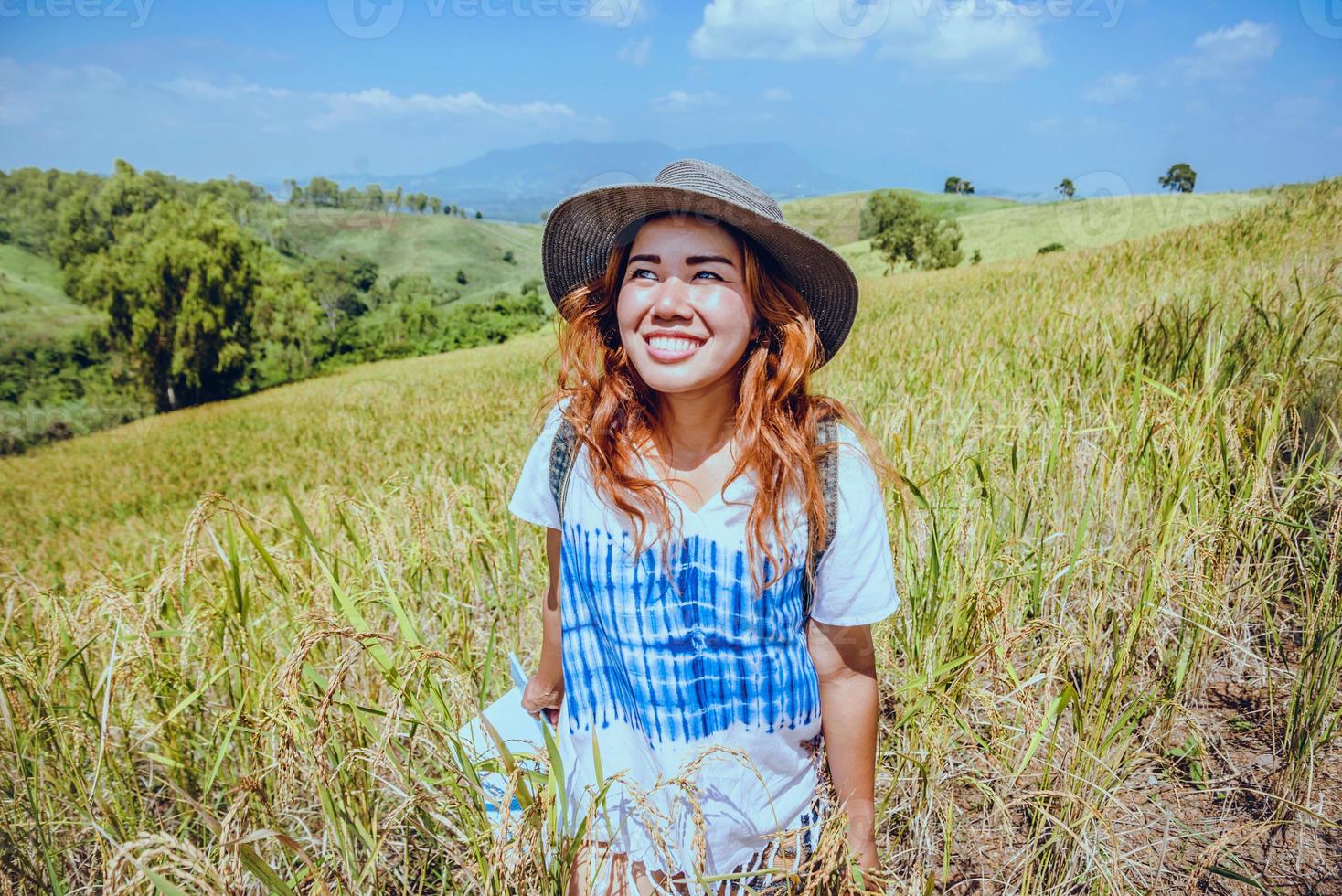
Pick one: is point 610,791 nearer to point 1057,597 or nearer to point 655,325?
point 655,325

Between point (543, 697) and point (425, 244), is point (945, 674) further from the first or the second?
point (425, 244)

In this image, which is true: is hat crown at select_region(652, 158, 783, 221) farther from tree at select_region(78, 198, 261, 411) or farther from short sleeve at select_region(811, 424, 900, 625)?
tree at select_region(78, 198, 261, 411)

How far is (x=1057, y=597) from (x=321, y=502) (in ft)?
9.09

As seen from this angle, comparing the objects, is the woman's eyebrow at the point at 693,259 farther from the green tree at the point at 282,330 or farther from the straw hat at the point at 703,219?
the green tree at the point at 282,330

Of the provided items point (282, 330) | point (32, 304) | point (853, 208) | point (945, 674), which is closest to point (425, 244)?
point (32, 304)

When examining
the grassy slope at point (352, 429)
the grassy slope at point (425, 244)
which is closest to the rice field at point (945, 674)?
the grassy slope at point (352, 429)

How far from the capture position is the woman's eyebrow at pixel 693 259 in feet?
4.17

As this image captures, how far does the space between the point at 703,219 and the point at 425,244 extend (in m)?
118

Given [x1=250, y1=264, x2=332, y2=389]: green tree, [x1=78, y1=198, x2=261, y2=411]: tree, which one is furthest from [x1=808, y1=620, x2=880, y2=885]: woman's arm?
[x1=250, y1=264, x2=332, y2=389]: green tree

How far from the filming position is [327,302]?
75.7 metres

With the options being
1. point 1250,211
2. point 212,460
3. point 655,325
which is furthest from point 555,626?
point 212,460

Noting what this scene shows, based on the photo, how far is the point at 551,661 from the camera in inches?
61.2

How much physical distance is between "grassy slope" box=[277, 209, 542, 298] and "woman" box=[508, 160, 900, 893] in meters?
93.9

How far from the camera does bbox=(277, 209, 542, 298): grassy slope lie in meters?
99.7
